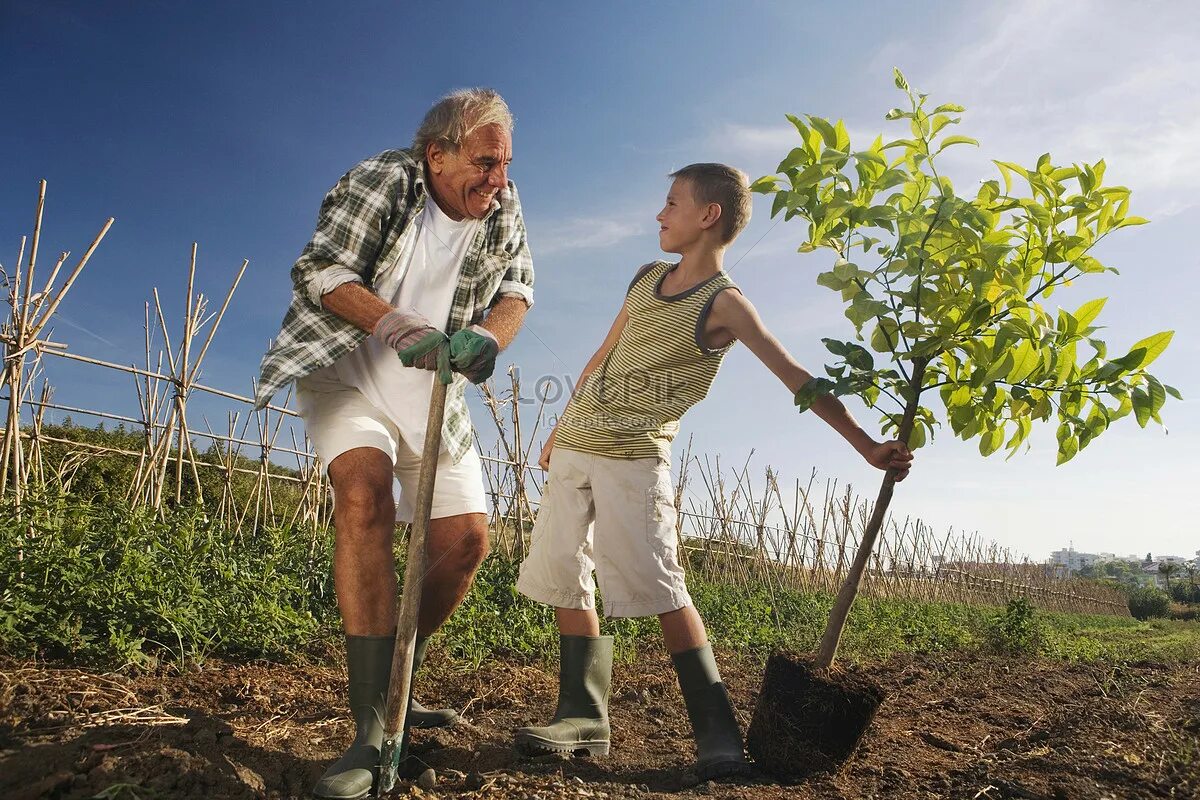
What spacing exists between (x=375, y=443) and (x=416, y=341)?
0.30 meters

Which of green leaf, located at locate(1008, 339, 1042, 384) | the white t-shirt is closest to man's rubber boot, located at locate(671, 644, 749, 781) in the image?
the white t-shirt

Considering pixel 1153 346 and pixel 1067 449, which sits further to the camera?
pixel 1067 449

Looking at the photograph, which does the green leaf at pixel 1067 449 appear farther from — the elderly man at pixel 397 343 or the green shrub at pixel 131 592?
→ the green shrub at pixel 131 592

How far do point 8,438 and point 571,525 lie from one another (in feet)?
11.6

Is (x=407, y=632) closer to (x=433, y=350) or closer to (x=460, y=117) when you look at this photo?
(x=433, y=350)

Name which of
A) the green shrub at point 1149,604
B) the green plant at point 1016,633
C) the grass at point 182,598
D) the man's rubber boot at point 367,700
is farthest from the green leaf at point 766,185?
the green shrub at point 1149,604

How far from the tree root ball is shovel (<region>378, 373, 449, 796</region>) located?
0.96 meters

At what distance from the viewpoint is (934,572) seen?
56.0 feet

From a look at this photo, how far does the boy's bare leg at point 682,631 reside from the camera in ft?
6.98

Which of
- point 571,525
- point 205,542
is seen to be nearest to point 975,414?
point 571,525

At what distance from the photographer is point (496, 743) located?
2221 millimetres

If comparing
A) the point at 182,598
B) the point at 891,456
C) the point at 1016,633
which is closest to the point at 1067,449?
the point at 891,456

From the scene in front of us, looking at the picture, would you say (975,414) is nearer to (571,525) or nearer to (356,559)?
(571,525)

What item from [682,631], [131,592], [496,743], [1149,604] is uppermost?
[682,631]
